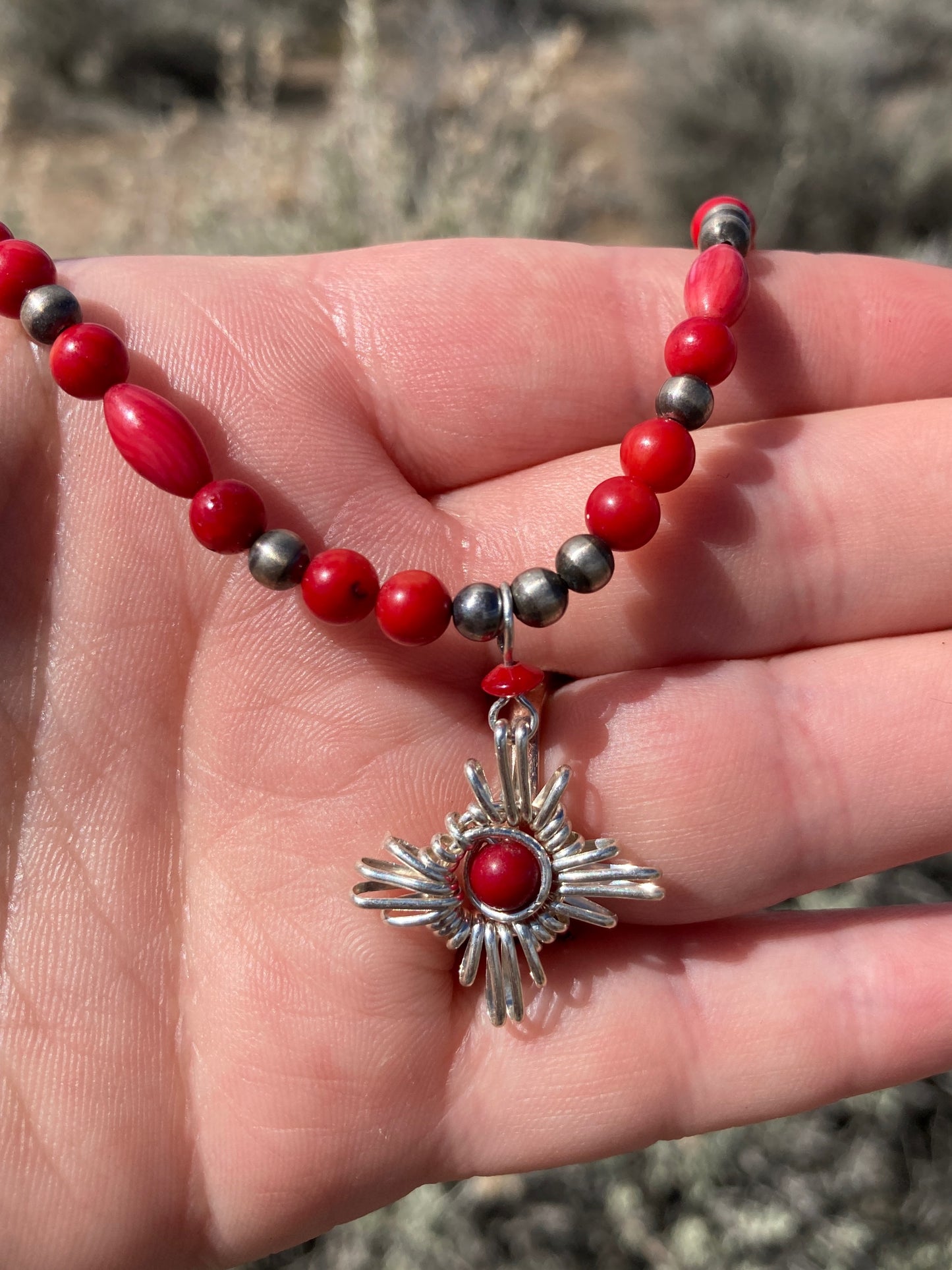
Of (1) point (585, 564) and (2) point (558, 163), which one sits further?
(2) point (558, 163)

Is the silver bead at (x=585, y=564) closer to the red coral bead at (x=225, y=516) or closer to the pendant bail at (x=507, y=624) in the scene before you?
the pendant bail at (x=507, y=624)

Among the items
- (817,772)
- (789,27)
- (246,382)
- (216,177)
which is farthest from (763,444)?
(789,27)

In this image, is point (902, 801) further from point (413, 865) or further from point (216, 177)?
point (216, 177)

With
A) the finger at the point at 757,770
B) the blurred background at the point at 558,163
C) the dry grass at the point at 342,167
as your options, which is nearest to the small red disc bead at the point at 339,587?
the finger at the point at 757,770

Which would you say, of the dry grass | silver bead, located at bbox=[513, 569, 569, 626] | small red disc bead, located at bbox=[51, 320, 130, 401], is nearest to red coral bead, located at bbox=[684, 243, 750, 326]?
silver bead, located at bbox=[513, 569, 569, 626]

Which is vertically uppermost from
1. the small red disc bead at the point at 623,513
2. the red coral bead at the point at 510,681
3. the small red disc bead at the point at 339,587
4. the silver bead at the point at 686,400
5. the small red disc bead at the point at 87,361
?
the small red disc bead at the point at 87,361

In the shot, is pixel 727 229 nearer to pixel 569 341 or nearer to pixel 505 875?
pixel 569 341

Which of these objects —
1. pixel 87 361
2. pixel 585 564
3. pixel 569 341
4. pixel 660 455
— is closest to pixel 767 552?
pixel 660 455

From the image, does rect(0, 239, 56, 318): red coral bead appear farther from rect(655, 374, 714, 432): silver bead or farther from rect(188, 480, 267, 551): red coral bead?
rect(655, 374, 714, 432): silver bead
